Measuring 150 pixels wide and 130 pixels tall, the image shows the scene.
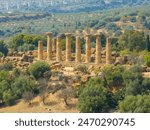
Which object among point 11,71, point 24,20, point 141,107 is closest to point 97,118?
point 141,107

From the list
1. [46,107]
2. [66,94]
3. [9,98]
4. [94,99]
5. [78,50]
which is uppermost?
[78,50]

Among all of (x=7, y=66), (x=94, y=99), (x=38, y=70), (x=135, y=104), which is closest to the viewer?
(x=135, y=104)

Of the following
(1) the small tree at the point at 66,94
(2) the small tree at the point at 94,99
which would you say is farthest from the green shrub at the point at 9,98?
(2) the small tree at the point at 94,99

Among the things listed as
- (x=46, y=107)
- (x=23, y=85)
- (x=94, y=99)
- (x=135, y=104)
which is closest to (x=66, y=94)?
(x=46, y=107)

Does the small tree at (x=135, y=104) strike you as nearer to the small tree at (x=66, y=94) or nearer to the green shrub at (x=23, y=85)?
the small tree at (x=66, y=94)

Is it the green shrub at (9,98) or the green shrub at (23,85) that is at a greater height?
the green shrub at (23,85)

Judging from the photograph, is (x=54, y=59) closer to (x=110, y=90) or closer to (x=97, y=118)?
(x=110, y=90)

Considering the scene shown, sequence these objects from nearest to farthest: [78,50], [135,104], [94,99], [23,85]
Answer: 1. [135,104]
2. [94,99]
3. [23,85]
4. [78,50]

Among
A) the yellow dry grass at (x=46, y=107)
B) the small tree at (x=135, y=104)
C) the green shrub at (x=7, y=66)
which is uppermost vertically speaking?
the small tree at (x=135, y=104)

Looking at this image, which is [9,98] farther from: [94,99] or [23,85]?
[94,99]

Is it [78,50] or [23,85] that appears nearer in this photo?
[23,85]

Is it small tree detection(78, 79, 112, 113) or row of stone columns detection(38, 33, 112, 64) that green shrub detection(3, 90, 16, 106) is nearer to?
small tree detection(78, 79, 112, 113)
